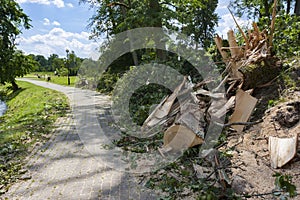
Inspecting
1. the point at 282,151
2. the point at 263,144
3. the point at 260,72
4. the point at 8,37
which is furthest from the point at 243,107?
the point at 8,37

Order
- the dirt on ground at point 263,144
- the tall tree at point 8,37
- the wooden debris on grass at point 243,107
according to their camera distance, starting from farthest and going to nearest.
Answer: the tall tree at point 8,37
the wooden debris on grass at point 243,107
the dirt on ground at point 263,144

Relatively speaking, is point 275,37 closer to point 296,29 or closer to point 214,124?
point 296,29

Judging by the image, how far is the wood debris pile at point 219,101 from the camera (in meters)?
3.65

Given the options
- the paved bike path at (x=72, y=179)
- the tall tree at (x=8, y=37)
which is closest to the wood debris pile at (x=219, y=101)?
the paved bike path at (x=72, y=179)

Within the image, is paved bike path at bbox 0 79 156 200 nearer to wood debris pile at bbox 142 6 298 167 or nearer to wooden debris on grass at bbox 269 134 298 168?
wood debris pile at bbox 142 6 298 167

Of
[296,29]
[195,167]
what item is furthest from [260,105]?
[296,29]

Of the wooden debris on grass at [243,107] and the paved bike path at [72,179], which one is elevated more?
the wooden debris on grass at [243,107]

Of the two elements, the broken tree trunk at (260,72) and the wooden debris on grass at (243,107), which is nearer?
the wooden debris on grass at (243,107)

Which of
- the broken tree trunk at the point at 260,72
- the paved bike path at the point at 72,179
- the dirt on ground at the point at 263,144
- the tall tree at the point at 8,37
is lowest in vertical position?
the paved bike path at the point at 72,179

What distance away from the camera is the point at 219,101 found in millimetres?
4402

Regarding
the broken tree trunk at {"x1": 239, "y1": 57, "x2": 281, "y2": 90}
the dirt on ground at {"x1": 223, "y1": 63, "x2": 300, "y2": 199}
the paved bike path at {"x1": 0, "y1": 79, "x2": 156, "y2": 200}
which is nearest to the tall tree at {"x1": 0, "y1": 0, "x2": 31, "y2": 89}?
the paved bike path at {"x1": 0, "y1": 79, "x2": 156, "y2": 200}

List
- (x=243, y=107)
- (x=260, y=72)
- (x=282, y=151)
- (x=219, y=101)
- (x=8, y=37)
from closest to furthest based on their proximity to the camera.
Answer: (x=282, y=151), (x=243, y=107), (x=219, y=101), (x=260, y=72), (x=8, y=37)

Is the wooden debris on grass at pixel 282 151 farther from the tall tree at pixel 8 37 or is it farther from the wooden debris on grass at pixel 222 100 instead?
the tall tree at pixel 8 37

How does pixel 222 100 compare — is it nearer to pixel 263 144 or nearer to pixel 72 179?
pixel 263 144
